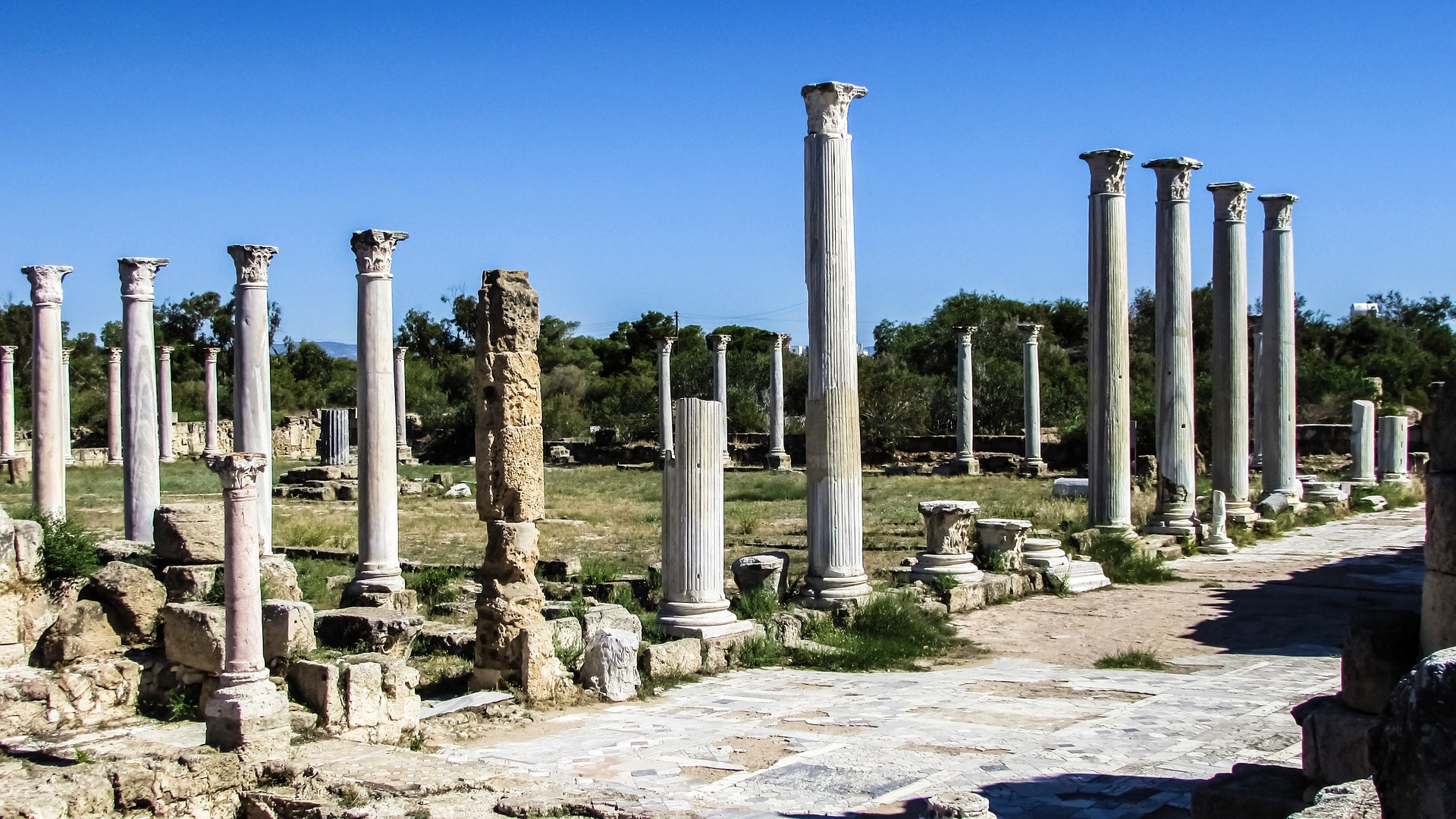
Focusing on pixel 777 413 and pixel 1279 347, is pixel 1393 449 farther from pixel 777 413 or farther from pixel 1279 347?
pixel 777 413

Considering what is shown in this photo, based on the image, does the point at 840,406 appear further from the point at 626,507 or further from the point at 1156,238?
the point at 626,507

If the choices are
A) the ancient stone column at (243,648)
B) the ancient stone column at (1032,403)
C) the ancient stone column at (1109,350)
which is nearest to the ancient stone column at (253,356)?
the ancient stone column at (243,648)

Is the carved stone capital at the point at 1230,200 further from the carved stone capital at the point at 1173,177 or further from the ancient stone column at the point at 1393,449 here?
the ancient stone column at the point at 1393,449

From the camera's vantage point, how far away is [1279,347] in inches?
866

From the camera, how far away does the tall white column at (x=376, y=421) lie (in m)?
13.5

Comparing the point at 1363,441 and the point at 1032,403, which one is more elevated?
the point at 1032,403

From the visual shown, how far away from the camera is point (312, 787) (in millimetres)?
7023

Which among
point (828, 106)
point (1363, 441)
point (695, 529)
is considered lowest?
point (695, 529)

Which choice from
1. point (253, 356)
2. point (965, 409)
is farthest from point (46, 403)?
point (965, 409)

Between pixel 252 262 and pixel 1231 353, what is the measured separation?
546 inches

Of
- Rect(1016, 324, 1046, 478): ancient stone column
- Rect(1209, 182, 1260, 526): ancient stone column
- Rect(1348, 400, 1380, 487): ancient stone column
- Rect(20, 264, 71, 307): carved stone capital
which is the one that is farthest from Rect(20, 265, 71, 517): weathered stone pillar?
Result: Rect(1348, 400, 1380, 487): ancient stone column

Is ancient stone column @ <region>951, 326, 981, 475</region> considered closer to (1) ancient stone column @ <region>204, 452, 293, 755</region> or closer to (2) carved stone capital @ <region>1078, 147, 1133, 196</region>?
(2) carved stone capital @ <region>1078, 147, 1133, 196</region>

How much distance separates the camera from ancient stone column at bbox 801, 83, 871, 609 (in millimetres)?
12703

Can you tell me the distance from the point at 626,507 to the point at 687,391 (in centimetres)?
2940
